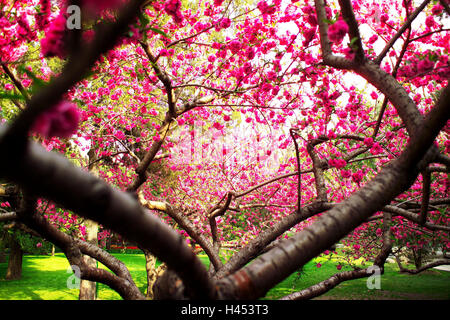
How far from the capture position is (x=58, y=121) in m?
0.92

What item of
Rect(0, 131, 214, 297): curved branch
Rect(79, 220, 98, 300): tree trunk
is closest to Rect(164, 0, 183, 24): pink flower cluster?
Rect(0, 131, 214, 297): curved branch

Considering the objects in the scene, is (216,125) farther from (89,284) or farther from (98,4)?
(89,284)

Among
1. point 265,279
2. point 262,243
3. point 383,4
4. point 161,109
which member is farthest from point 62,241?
point 161,109

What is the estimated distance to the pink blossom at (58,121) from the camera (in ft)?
2.93

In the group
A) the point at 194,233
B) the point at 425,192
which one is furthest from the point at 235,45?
the point at 425,192

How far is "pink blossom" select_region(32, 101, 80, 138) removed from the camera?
89cm

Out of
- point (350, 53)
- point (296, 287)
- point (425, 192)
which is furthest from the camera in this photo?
point (296, 287)

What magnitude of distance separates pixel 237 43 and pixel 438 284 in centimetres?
1638

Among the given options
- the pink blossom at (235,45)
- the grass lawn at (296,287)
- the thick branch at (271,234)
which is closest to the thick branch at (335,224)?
the thick branch at (271,234)

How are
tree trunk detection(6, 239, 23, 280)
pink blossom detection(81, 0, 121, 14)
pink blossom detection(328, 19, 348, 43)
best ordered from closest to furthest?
pink blossom detection(81, 0, 121, 14) → pink blossom detection(328, 19, 348, 43) → tree trunk detection(6, 239, 23, 280)

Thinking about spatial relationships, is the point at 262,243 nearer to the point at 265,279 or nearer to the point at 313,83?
the point at 265,279

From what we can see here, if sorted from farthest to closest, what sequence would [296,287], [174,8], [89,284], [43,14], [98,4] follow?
[296,287], [89,284], [174,8], [43,14], [98,4]

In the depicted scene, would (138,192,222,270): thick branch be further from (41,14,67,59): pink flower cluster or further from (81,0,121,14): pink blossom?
(81,0,121,14): pink blossom

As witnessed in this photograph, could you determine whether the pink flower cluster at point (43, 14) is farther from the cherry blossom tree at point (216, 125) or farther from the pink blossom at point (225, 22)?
the pink blossom at point (225, 22)
